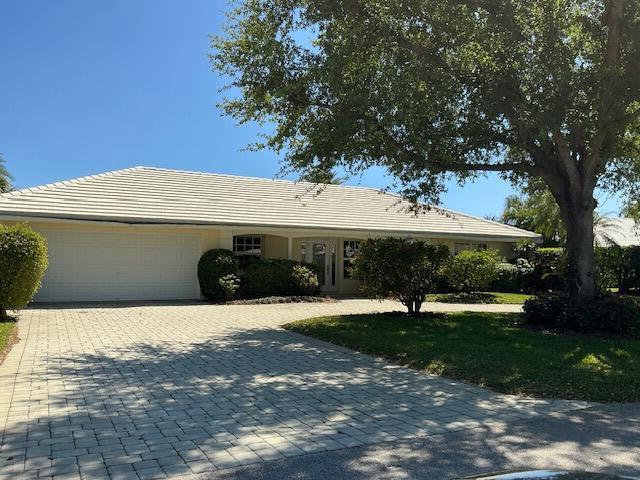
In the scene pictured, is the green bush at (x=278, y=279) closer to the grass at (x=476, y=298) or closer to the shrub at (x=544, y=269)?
the grass at (x=476, y=298)

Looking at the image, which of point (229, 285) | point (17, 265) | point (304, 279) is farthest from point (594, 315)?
point (17, 265)

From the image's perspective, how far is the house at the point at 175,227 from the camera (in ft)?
58.6

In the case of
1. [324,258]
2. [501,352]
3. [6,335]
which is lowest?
[501,352]

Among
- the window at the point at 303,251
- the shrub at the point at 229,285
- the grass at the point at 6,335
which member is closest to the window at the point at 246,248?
the window at the point at 303,251

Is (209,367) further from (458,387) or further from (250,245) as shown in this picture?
(250,245)

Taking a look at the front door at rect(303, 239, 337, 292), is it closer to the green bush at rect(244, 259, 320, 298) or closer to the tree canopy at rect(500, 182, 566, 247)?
the green bush at rect(244, 259, 320, 298)

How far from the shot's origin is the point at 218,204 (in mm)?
21406

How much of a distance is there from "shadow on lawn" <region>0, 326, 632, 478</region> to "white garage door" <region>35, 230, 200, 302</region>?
962 centimetres

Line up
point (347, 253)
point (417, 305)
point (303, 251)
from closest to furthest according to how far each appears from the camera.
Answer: point (417, 305) → point (303, 251) → point (347, 253)

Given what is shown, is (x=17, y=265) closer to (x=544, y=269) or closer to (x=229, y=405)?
(x=229, y=405)

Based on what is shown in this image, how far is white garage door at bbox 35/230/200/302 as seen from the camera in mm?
17828

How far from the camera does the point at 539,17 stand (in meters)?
10.5

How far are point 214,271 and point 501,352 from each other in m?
11.5

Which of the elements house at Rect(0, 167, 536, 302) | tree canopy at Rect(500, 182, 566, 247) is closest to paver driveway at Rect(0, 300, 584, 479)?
house at Rect(0, 167, 536, 302)
